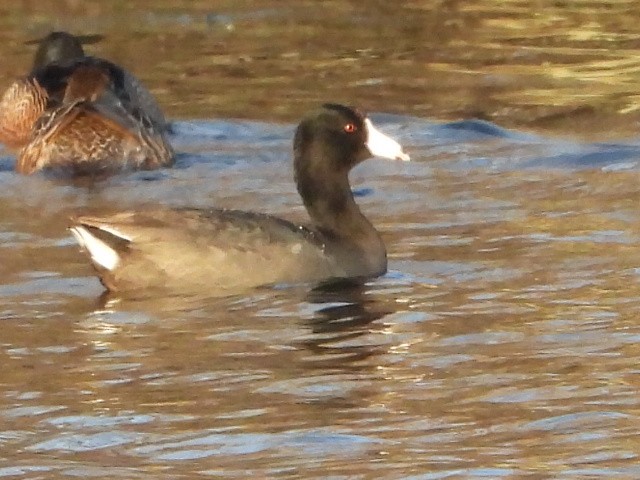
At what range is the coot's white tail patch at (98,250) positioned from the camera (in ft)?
36.4

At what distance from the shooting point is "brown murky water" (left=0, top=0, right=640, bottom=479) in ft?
25.5

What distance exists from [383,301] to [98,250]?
1.62m

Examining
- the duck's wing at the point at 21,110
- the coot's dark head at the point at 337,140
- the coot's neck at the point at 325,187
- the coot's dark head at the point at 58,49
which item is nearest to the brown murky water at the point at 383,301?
the coot's neck at the point at 325,187

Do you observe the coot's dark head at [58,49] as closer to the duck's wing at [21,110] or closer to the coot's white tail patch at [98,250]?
the duck's wing at [21,110]

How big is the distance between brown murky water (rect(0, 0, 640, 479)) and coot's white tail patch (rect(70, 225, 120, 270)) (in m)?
0.21

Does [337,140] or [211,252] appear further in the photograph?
[337,140]

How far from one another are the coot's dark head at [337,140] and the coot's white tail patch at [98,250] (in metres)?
1.42

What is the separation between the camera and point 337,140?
12.0 meters

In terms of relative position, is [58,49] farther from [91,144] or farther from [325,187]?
[325,187]

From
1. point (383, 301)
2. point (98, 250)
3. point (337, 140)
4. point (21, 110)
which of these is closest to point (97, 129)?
point (21, 110)

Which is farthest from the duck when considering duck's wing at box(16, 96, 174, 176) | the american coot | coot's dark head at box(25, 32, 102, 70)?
the american coot

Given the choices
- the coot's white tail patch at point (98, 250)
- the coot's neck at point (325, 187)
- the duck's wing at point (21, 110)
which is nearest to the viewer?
the coot's white tail patch at point (98, 250)

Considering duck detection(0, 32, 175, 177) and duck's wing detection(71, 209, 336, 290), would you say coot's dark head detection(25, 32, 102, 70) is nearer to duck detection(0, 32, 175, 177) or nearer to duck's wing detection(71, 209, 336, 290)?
duck detection(0, 32, 175, 177)

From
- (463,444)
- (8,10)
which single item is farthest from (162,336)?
(8,10)
